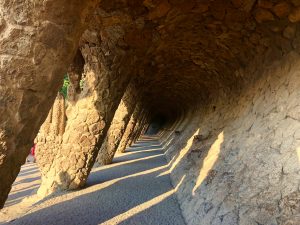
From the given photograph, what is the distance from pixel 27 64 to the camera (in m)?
2.07

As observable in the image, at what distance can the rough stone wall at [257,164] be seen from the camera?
9.56ft

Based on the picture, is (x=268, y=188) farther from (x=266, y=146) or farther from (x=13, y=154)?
(x=13, y=154)

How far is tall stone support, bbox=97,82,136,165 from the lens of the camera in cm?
880

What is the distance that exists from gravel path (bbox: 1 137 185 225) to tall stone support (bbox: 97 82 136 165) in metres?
1.73

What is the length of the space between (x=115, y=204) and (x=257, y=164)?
2.24m

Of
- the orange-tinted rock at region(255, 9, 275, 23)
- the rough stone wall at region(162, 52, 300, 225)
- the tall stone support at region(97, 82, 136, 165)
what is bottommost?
the tall stone support at region(97, 82, 136, 165)

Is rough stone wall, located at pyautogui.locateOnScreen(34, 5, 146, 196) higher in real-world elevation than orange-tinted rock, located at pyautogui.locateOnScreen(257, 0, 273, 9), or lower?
lower

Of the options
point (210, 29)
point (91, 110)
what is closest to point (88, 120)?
point (91, 110)

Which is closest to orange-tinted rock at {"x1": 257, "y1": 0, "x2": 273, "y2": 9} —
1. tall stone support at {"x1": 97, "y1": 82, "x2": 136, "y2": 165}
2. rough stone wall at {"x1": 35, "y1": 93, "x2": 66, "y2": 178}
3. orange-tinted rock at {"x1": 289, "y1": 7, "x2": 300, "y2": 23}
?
orange-tinted rock at {"x1": 289, "y1": 7, "x2": 300, "y2": 23}

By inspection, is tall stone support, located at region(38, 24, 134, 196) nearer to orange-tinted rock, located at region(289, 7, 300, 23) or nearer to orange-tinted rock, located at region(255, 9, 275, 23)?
orange-tinted rock, located at region(255, 9, 275, 23)

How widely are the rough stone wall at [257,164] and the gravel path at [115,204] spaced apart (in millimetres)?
332

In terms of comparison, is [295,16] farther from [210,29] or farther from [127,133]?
[127,133]

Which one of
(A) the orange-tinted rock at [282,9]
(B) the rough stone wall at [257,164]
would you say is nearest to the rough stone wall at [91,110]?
(B) the rough stone wall at [257,164]

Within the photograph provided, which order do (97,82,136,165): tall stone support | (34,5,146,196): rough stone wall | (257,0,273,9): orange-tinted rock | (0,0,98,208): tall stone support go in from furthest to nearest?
(97,82,136,165): tall stone support
(34,5,146,196): rough stone wall
(257,0,273,9): orange-tinted rock
(0,0,98,208): tall stone support
